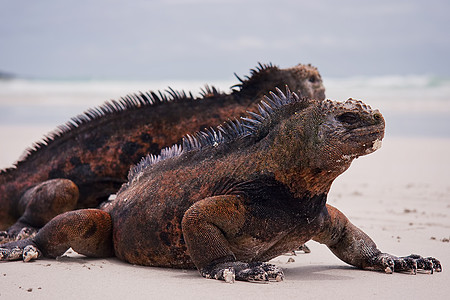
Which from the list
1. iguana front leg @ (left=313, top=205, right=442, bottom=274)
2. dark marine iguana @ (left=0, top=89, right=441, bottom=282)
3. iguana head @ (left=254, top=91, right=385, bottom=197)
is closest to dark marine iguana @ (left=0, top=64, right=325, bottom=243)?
dark marine iguana @ (left=0, top=89, right=441, bottom=282)

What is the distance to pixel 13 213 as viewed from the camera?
8203mm

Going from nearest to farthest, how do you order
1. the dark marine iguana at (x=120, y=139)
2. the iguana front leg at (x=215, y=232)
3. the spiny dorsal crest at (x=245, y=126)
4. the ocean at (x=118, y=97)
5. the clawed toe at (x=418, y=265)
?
the iguana front leg at (x=215, y=232), the spiny dorsal crest at (x=245, y=126), the clawed toe at (x=418, y=265), the dark marine iguana at (x=120, y=139), the ocean at (x=118, y=97)

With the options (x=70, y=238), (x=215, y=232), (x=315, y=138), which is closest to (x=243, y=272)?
(x=215, y=232)

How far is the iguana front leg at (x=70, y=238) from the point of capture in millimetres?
5719

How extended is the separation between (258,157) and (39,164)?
13.8 feet

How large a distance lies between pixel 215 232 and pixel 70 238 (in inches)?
60.9

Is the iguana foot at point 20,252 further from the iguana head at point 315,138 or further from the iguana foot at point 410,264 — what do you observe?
the iguana foot at point 410,264

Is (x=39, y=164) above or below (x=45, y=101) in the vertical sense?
below

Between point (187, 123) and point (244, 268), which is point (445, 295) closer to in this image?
point (244, 268)

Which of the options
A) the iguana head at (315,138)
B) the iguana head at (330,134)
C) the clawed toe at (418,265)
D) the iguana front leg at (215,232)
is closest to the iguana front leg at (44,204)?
the iguana front leg at (215,232)

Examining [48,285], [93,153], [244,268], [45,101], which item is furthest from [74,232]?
[45,101]

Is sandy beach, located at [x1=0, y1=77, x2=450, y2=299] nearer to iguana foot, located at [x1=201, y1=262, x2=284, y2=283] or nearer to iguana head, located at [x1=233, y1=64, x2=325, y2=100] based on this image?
iguana foot, located at [x1=201, y1=262, x2=284, y2=283]

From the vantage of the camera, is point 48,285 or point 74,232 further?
point 74,232

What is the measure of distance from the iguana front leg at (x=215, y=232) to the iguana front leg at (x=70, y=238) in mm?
1187
